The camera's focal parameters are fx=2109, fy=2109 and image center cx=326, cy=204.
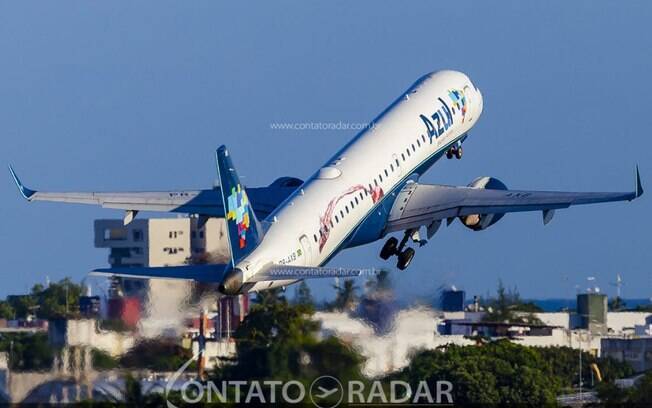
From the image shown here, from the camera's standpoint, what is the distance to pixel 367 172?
74.7m

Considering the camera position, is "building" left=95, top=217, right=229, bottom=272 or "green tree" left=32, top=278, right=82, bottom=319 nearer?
"green tree" left=32, top=278, right=82, bottom=319

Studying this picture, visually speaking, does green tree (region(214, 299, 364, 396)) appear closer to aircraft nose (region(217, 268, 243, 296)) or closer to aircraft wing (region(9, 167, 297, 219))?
aircraft nose (region(217, 268, 243, 296))

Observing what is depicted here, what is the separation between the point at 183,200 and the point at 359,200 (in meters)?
8.28

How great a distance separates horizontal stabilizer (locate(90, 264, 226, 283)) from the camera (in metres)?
59.1

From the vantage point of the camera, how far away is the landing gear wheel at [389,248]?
78.2m

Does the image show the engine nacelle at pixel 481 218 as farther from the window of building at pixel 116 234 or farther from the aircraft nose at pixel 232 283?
the window of building at pixel 116 234

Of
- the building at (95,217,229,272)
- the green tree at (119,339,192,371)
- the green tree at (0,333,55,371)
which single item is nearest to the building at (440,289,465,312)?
the green tree at (119,339,192,371)

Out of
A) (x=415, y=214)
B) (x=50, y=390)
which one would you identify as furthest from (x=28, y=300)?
(x=415, y=214)

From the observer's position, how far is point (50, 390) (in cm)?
5369

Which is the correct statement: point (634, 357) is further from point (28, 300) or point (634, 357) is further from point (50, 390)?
point (50, 390)

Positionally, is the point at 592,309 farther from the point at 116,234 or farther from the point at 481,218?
the point at 116,234

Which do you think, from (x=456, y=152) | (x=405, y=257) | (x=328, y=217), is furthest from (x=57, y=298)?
(x=456, y=152)

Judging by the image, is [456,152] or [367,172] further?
[456,152]

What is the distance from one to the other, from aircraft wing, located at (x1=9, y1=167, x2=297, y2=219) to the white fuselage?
11.5 feet
